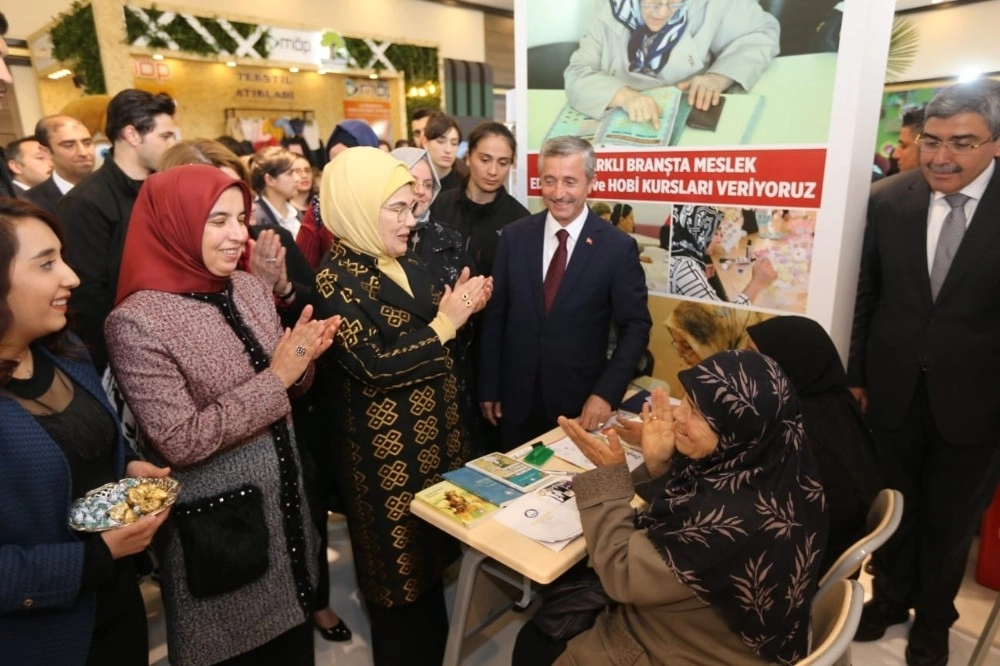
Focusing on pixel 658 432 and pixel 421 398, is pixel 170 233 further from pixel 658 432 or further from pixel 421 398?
pixel 658 432

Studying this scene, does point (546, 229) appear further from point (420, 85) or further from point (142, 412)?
point (420, 85)

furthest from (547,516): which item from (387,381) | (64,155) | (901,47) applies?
(901,47)

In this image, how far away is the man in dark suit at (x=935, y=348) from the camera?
1910 mm

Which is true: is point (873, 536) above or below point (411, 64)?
below

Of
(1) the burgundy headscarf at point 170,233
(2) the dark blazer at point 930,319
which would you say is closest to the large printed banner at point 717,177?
(2) the dark blazer at point 930,319

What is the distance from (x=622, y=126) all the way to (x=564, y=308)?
3.25ft

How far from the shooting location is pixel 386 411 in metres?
1.83

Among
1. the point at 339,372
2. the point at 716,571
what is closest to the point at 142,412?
the point at 339,372

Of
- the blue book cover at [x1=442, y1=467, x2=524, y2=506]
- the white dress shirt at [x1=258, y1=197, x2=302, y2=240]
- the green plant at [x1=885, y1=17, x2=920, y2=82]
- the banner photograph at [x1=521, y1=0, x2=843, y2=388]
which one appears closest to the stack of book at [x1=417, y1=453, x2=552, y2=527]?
the blue book cover at [x1=442, y1=467, x2=524, y2=506]

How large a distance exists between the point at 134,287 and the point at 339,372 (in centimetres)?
62

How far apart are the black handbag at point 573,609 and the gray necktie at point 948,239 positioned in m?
1.51

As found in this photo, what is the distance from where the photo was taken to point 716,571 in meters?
1.20

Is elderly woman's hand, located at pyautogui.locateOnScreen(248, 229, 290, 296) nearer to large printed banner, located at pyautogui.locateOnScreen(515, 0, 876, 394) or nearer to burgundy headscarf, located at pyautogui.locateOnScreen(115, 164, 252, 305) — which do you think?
burgundy headscarf, located at pyautogui.locateOnScreen(115, 164, 252, 305)

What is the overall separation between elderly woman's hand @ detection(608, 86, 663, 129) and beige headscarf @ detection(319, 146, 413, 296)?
127 cm
